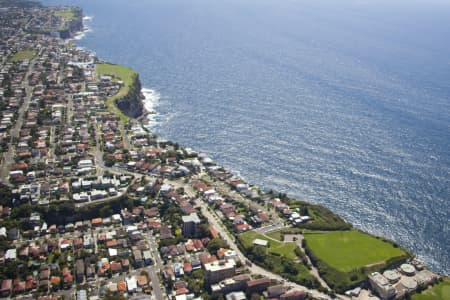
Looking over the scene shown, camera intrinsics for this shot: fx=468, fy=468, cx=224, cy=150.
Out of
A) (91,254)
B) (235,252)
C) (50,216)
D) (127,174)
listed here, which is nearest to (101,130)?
(127,174)

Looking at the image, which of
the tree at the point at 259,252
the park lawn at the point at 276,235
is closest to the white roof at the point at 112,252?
the tree at the point at 259,252

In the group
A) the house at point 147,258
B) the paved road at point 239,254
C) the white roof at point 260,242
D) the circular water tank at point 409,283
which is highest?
the circular water tank at point 409,283

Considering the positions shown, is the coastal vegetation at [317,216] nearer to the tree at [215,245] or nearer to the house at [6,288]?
the tree at [215,245]

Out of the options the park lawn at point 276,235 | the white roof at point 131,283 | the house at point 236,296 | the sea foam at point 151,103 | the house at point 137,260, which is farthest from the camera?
the sea foam at point 151,103

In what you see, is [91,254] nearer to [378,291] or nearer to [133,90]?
[378,291]

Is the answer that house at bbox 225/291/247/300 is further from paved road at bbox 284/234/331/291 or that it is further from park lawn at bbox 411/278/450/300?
park lawn at bbox 411/278/450/300

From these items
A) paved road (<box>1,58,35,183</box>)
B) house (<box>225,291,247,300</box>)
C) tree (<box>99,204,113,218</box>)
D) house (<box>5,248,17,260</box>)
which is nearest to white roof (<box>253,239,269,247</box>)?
house (<box>225,291,247,300</box>)

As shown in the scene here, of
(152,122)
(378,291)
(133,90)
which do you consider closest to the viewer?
(378,291)
